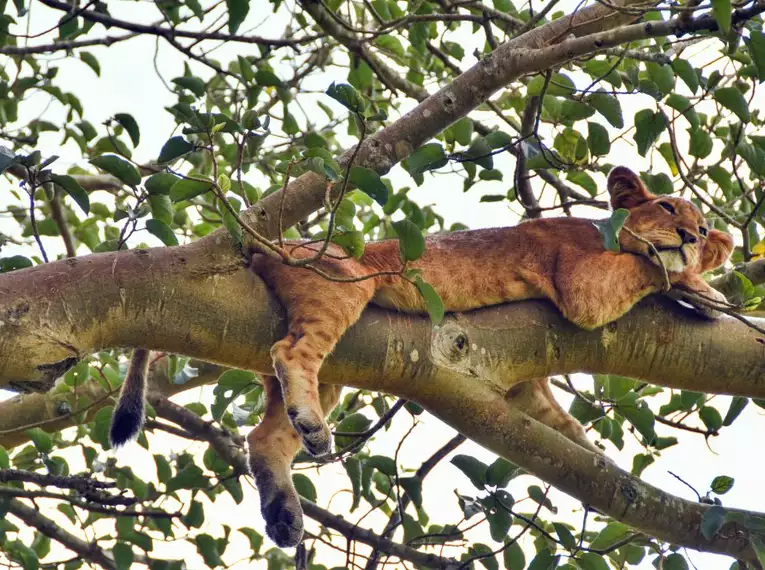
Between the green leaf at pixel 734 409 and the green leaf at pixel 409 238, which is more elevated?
the green leaf at pixel 734 409

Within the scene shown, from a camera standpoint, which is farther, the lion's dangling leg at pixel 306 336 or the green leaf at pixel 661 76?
the green leaf at pixel 661 76

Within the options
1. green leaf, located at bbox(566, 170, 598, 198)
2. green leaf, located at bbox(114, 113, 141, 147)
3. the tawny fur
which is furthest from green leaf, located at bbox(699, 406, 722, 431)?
green leaf, located at bbox(114, 113, 141, 147)

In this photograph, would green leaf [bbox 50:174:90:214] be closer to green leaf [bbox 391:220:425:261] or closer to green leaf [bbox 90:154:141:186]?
green leaf [bbox 90:154:141:186]

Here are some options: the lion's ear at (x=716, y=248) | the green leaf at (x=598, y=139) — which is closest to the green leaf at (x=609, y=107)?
the green leaf at (x=598, y=139)

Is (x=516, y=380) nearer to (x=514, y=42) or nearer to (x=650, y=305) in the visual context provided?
(x=650, y=305)

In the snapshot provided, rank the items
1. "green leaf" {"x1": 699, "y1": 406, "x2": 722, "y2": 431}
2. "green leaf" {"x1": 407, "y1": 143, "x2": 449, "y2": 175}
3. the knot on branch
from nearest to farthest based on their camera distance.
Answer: the knot on branch
"green leaf" {"x1": 407, "y1": 143, "x2": 449, "y2": 175}
"green leaf" {"x1": 699, "y1": 406, "x2": 722, "y2": 431}

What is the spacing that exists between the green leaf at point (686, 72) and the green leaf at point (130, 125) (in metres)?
2.61

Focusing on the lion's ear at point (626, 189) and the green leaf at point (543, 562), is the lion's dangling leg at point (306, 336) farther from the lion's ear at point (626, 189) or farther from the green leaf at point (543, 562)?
the lion's ear at point (626, 189)

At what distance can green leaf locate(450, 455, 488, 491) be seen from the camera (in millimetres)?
4449

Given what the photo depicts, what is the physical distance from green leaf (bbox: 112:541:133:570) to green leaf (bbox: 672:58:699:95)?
390cm

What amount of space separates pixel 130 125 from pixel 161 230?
671mm

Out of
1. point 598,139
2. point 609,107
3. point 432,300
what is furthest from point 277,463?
point 609,107

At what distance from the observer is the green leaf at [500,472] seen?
4426 mm

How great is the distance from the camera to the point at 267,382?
4590 mm
